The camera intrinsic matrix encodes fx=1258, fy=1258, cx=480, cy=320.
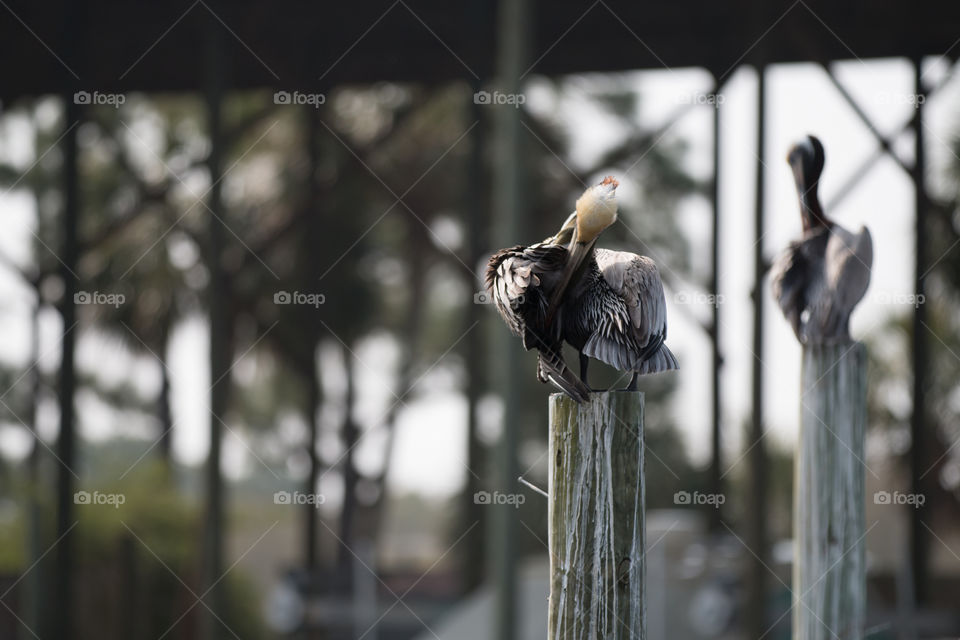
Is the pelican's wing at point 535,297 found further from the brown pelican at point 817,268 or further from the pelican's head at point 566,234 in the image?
the brown pelican at point 817,268

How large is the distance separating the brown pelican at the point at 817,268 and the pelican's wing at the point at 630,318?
1392mm

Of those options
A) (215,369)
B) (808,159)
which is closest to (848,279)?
(808,159)

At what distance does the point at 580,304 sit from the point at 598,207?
0.42 m

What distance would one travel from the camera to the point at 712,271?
12555mm

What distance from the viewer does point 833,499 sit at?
15.3 ft

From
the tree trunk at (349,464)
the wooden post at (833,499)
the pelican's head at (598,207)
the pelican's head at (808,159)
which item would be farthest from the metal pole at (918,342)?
the tree trunk at (349,464)

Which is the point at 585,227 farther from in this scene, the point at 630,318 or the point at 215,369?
the point at 215,369

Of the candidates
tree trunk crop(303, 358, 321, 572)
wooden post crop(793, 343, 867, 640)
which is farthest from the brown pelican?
tree trunk crop(303, 358, 321, 572)

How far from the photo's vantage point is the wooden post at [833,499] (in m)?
4.62

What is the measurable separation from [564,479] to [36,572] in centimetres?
942

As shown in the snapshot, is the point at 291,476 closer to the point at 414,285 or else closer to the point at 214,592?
the point at 414,285

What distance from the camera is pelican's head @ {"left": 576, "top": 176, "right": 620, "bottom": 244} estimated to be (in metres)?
3.23

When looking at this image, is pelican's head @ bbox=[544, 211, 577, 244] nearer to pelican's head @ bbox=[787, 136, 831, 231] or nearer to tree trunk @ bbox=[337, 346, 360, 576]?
pelican's head @ bbox=[787, 136, 831, 231]

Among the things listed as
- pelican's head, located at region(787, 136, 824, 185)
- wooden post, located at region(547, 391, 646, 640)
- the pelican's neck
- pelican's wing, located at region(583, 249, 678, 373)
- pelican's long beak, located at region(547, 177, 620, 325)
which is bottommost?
wooden post, located at region(547, 391, 646, 640)
